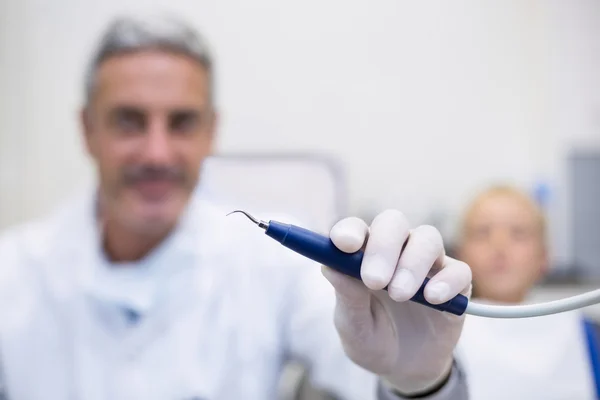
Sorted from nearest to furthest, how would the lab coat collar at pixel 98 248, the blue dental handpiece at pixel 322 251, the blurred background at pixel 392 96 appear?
the blue dental handpiece at pixel 322 251 < the lab coat collar at pixel 98 248 < the blurred background at pixel 392 96

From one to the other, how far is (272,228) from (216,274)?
0.39m

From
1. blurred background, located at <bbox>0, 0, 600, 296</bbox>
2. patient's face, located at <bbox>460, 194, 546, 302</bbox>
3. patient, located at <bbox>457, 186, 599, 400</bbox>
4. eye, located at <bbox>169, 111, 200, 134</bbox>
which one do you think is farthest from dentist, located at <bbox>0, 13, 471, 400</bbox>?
blurred background, located at <bbox>0, 0, 600, 296</bbox>

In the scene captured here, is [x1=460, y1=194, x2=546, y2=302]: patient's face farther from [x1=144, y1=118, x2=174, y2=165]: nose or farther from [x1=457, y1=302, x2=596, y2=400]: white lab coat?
[x1=144, y1=118, x2=174, y2=165]: nose

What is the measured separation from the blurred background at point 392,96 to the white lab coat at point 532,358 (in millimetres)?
826

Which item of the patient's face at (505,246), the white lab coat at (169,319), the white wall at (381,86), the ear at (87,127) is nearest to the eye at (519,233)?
the patient's face at (505,246)

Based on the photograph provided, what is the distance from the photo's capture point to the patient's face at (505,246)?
667 millimetres

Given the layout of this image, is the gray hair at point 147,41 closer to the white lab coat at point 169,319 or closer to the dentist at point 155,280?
the dentist at point 155,280

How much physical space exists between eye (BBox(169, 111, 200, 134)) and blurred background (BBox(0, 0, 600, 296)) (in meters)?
0.78

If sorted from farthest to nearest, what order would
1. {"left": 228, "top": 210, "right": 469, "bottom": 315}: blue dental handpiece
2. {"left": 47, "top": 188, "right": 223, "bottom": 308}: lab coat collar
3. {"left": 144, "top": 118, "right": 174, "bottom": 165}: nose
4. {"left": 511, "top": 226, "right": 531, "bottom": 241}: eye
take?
{"left": 511, "top": 226, "right": 531, "bottom": 241}: eye → {"left": 47, "top": 188, "right": 223, "bottom": 308}: lab coat collar → {"left": 144, "top": 118, "right": 174, "bottom": 165}: nose → {"left": 228, "top": 210, "right": 469, "bottom": 315}: blue dental handpiece

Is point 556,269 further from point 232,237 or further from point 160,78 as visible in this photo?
point 160,78

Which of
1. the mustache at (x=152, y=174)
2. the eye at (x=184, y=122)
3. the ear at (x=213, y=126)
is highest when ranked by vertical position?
the eye at (x=184, y=122)

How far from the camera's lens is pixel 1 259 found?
0.74 metres

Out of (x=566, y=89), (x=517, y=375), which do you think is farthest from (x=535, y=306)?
(x=566, y=89)

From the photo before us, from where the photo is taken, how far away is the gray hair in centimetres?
57
